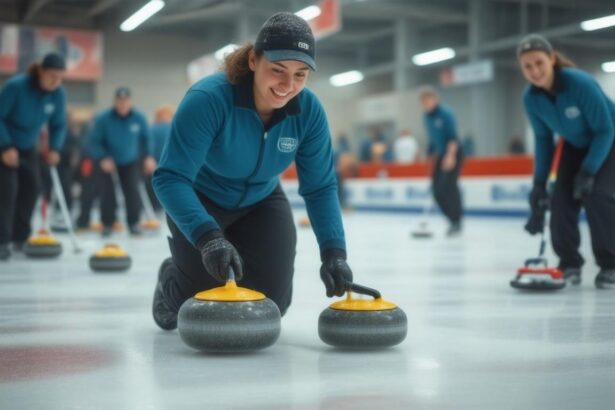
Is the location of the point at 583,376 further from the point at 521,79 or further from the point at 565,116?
the point at 521,79

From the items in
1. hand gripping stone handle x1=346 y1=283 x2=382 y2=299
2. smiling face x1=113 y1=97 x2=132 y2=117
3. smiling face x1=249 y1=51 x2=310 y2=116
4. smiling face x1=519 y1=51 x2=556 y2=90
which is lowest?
hand gripping stone handle x1=346 y1=283 x2=382 y2=299

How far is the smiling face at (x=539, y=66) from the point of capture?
429cm

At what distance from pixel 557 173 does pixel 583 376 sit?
2589 millimetres

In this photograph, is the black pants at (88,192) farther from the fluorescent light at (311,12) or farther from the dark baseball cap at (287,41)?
the dark baseball cap at (287,41)

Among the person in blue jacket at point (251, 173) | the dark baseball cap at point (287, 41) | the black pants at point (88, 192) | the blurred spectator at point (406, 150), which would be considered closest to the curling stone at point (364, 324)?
the person in blue jacket at point (251, 173)

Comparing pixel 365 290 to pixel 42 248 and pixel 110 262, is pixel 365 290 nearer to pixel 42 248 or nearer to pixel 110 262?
pixel 110 262

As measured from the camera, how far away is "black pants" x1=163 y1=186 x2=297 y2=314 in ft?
9.88

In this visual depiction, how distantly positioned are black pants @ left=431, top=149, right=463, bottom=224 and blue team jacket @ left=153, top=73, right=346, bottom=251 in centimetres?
654

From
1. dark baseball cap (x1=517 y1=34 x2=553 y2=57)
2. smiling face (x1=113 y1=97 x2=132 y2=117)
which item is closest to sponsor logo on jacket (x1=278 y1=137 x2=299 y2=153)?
dark baseball cap (x1=517 y1=34 x2=553 y2=57)

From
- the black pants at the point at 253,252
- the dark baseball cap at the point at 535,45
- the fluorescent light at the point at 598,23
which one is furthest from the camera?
the fluorescent light at the point at 598,23

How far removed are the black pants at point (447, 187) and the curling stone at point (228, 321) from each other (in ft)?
23.7

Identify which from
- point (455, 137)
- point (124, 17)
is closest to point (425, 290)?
point (455, 137)

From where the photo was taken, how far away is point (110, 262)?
5.56 metres

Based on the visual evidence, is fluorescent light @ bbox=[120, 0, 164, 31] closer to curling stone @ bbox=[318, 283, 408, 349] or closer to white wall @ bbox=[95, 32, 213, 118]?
white wall @ bbox=[95, 32, 213, 118]
